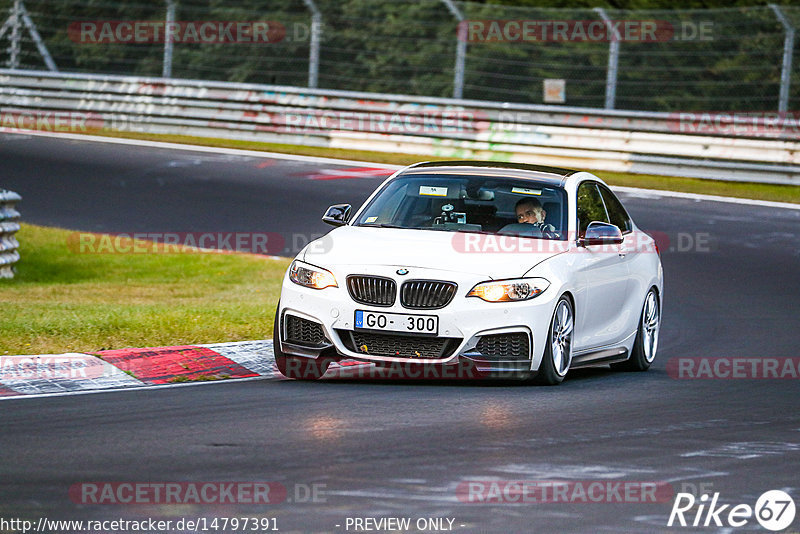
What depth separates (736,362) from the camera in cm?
1169

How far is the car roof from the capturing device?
11.1 m

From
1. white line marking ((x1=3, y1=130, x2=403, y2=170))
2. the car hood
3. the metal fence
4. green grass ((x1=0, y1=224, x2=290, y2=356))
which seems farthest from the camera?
white line marking ((x1=3, y1=130, x2=403, y2=170))

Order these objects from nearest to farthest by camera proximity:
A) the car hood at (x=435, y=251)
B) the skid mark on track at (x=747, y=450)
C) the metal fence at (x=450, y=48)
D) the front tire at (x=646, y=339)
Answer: the skid mark on track at (x=747, y=450), the car hood at (x=435, y=251), the front tire at (x=646, y=339), the metal fence at (x=450, y=48)

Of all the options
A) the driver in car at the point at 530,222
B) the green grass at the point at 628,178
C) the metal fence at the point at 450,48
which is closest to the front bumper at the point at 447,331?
the driver in car at the point at 530,222

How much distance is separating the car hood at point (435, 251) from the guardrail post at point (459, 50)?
1601 cm

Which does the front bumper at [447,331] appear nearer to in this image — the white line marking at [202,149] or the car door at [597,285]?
the car door at [597,285]

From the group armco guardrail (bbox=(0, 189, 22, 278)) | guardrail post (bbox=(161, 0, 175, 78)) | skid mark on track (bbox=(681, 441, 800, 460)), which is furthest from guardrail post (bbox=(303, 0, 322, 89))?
skid mark on track (bbox=(681, 441, 800, 460))

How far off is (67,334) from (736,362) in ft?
16.9

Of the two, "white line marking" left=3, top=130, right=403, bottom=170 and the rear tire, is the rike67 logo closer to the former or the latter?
the rear tire

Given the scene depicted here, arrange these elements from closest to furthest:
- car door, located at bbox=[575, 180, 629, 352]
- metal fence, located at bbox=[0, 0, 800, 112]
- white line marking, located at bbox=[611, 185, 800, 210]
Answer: car door, located at bbox=[575, 180, 629, 352]
white line marking, located at bbox=[611, 185, 800, 210]
metal fence, located at bbox=[0, 0, 800, 112]

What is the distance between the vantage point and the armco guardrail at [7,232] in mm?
16109

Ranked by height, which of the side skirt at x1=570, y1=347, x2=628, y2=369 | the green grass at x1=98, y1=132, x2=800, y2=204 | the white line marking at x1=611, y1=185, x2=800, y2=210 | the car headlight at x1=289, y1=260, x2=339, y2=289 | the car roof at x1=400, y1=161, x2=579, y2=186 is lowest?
the side skirt at x1=570, y1=347, x2=628, y2=369

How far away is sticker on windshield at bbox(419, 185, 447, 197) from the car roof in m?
0.23

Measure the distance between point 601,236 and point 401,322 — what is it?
6.05ft
